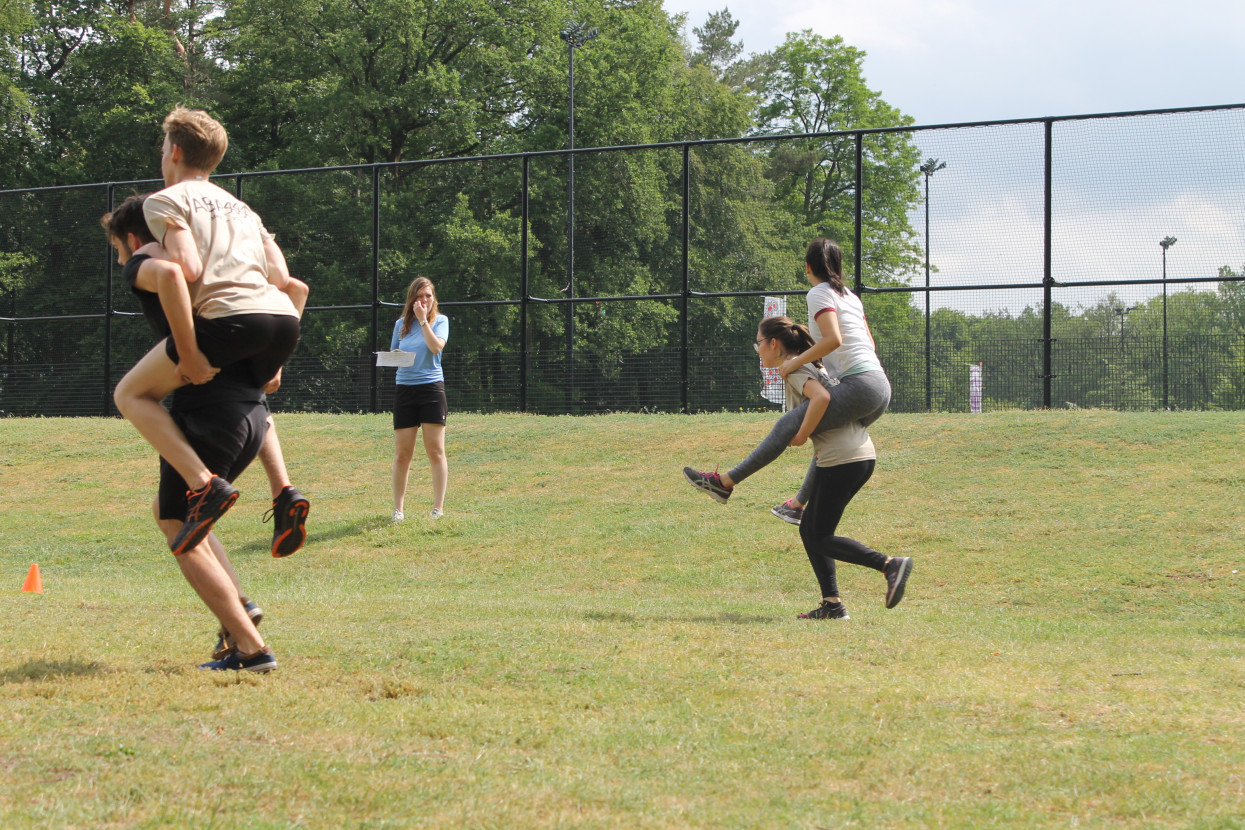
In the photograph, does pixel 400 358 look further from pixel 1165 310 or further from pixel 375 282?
pixel 1165 310

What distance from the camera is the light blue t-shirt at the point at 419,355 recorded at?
9.37 metres

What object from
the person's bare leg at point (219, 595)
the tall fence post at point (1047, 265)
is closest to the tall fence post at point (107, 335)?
the tall fence post at point (1047, 265)

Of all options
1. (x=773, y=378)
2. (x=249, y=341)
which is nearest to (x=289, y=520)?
(x=249, y=341)

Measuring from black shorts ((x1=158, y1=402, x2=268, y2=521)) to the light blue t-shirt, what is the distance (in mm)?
5433

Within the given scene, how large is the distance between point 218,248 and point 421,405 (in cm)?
561

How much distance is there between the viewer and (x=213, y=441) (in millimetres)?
3834

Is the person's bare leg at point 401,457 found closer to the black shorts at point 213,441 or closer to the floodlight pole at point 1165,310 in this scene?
the black shorts at point 213,441

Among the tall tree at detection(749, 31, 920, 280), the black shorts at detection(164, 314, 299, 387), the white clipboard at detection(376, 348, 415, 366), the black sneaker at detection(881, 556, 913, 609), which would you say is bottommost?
the black sneaker at detection(881, 556, 913, 609)

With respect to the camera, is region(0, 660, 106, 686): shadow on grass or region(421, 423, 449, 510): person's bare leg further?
region(421, 423, 449, 510): person's bare leg

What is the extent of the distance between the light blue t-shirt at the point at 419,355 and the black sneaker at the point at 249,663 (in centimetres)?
566

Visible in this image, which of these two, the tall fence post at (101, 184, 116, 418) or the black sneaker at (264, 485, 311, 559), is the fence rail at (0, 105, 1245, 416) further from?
the black sneaker at (264, 485, 311, 559)

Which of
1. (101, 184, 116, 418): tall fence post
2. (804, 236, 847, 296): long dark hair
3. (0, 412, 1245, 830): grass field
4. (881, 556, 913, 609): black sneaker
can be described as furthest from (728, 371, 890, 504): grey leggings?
(101, 184, 116, 418): tall fence post

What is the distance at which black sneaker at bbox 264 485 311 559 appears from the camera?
3852 millimetres

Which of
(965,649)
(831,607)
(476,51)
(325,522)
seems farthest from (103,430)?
(476,51)
